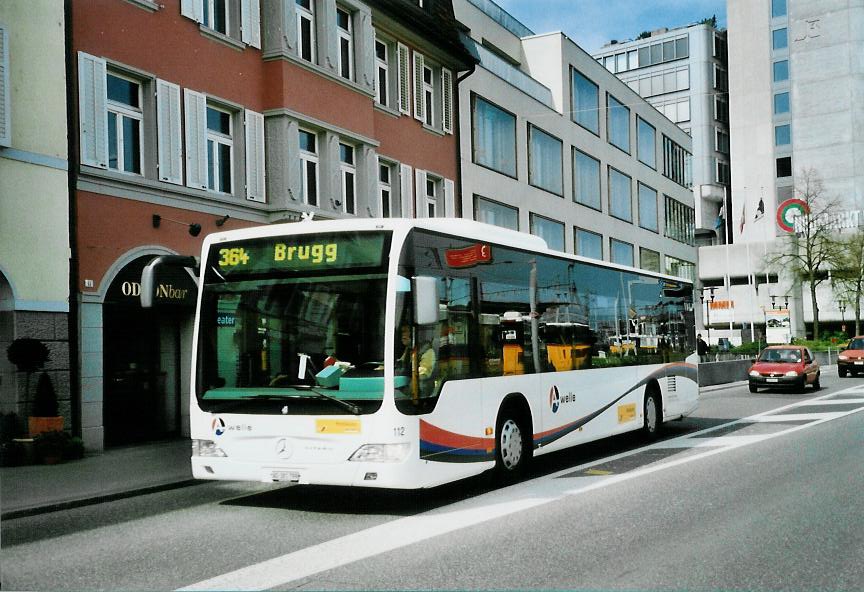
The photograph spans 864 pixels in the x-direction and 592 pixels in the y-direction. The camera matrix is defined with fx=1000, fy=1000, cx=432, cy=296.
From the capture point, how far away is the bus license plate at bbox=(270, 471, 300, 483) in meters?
9.36

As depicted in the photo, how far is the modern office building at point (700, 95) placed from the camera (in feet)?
327

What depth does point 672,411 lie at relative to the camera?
→ 57.0 ft

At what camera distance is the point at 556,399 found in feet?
41.2

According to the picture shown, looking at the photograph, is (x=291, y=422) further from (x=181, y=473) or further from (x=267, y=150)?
(x=267, y=150)

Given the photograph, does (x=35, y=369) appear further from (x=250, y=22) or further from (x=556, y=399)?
(x=250, y=22)

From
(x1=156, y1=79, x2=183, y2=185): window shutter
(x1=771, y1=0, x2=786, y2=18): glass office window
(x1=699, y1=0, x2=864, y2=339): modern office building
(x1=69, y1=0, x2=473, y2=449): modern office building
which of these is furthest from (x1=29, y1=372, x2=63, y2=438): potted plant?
(x1=771, y1=0, x2=786, y2=18): glass office window

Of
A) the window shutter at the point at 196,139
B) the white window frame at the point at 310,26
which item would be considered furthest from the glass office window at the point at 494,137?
the window shutter at the point at 196,139

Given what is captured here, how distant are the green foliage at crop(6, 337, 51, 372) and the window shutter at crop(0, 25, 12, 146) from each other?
2801 millimetres

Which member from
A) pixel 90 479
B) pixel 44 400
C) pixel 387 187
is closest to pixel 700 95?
pixel 387 187

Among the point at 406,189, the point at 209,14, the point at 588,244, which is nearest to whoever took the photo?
the point at 209,14

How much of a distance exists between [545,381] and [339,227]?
151 inches

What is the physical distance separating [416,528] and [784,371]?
80.3 ft

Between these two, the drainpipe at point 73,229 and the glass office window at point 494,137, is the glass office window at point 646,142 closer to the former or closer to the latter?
the glass office window at point 494,137

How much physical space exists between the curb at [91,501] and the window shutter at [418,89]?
629 inches
